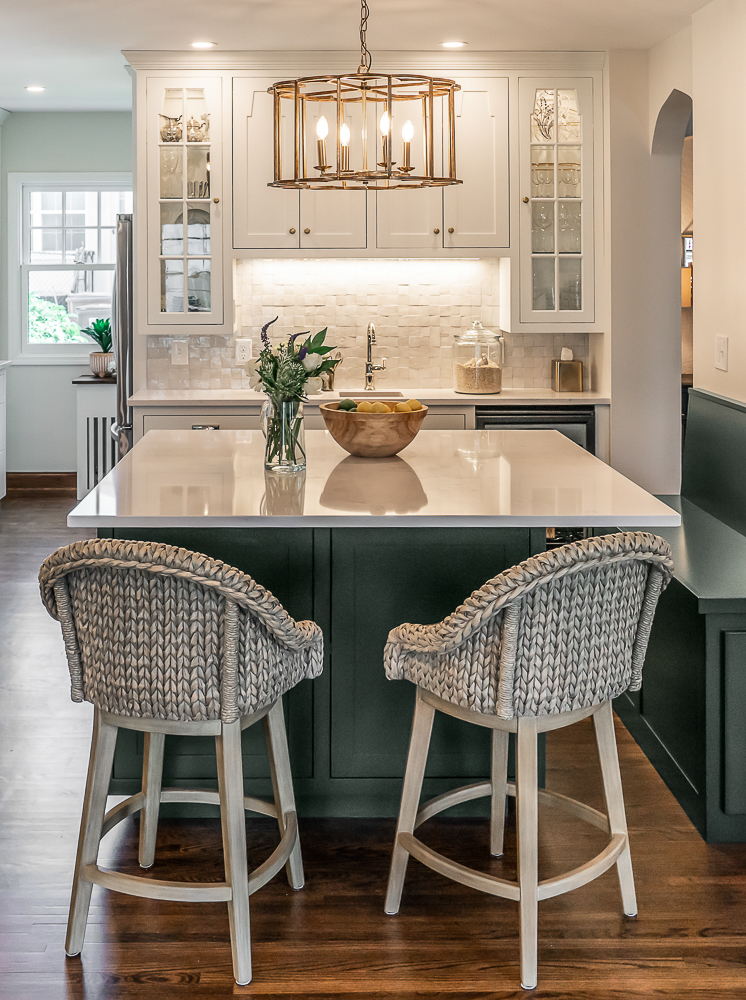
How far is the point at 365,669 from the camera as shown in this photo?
2775 mm

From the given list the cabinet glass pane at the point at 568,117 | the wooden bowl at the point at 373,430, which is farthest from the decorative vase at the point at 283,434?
the cabinet glass pane at the point at 568,117

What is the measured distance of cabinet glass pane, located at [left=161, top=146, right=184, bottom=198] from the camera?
5.13m

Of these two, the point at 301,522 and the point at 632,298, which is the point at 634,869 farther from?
the point at 632,298

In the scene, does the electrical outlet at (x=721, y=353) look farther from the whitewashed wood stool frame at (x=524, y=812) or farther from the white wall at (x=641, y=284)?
the whitewashed wood stool frame at (x=524, y=812)

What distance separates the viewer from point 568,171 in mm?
5152

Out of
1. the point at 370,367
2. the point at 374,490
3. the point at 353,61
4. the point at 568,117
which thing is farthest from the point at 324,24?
the point at 374,490

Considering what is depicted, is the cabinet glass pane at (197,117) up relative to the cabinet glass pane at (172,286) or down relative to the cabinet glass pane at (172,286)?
up

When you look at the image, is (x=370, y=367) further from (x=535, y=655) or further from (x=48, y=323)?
(x=535, y=655)

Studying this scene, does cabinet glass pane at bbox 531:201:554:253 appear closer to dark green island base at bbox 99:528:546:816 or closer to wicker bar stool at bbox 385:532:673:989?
dark green island base at bbox 99:528:546:816

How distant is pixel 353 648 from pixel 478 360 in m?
2.84

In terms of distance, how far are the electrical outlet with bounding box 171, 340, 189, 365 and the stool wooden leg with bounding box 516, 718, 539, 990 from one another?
12.9ft

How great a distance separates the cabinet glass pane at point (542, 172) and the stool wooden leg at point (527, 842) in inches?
145

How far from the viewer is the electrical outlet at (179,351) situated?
558 cm

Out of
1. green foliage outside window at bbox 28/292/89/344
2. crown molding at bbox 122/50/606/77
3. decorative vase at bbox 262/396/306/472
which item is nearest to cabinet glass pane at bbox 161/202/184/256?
crown molding at bbox 122/50/606/77
